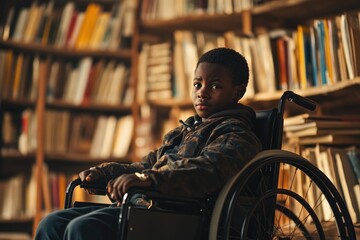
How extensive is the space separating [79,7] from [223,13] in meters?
1.05

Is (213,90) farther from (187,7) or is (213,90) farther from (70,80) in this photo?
(70,80)

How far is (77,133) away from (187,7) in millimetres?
997

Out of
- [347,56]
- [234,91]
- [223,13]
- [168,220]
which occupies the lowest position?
[168,220]

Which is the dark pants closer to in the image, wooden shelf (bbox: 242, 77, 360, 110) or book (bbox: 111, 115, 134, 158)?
wooden shelf (bbox: 242, 77, 360, 110)

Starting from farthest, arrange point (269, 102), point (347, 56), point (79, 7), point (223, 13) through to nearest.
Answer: point (79, 7)
point (223, 13)
point (269, 102)
point (347, 56)

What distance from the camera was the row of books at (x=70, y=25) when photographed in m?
3.50

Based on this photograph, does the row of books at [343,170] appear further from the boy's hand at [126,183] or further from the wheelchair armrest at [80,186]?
the boy's hand at [126,183]

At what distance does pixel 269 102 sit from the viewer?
297cm

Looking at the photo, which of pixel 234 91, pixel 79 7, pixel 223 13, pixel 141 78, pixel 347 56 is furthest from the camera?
pixel 79 7

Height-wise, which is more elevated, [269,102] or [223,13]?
[223,13]

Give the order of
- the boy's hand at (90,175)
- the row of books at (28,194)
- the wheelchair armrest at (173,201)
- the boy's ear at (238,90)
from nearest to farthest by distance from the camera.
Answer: the wheelchair armrest at (173,201) < the boy's hand at (90,175) < the boy's ear at (238,90) < the row of books at (28,194)

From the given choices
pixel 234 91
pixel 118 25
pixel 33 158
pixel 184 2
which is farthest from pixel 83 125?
pixel 234 91

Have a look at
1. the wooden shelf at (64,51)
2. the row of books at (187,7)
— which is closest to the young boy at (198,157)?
the row of books at (187,7)

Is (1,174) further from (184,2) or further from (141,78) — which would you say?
(184,2)
